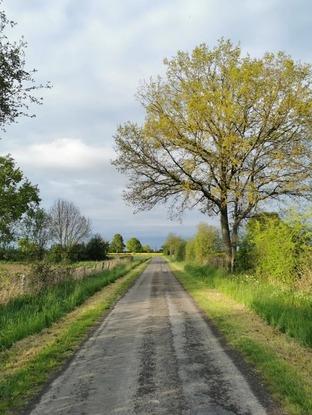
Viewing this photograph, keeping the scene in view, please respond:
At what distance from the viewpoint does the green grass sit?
11.6m

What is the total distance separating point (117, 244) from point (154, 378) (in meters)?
154

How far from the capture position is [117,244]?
16062 centimetres

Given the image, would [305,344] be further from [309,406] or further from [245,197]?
[245,197]

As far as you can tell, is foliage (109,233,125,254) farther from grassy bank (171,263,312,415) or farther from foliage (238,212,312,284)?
grassy bank (171,263,312,415)

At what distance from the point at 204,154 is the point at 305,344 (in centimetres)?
1794

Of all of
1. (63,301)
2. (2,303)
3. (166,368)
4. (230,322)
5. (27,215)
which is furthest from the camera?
(27,215)

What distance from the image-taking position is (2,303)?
53.5 feet

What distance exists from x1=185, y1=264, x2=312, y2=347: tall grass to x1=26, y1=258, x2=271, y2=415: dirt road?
6.04 ft

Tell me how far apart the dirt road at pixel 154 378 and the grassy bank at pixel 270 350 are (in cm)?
33

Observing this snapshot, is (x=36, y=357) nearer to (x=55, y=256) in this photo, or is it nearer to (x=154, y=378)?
(x=154, y=378)

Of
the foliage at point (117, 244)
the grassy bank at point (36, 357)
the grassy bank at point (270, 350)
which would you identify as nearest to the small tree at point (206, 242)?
the grassy bank at point (270, 350)

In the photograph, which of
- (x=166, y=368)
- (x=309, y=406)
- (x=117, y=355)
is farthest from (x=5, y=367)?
(x=309, y=406)

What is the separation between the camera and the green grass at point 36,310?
456 inches

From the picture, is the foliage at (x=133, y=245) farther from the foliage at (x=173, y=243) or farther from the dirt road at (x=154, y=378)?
the dirt road at (x=154, y=378)
